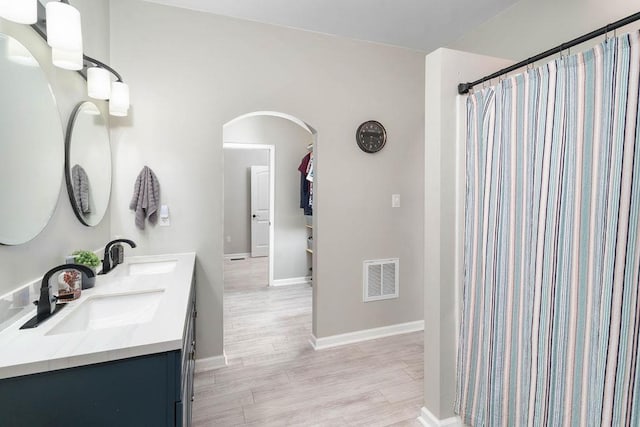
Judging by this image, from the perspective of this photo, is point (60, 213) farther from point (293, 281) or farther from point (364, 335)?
point (293, 281)

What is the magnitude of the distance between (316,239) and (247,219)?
429 centimetres

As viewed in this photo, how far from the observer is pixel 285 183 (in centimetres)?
499

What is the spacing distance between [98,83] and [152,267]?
3.95 ft

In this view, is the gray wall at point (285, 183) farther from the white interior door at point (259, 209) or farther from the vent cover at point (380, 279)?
the vent cover at point (380, 279)

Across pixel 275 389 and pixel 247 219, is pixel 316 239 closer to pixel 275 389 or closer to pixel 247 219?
pixel 275 389

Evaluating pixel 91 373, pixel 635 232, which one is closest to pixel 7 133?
pixel 91 373

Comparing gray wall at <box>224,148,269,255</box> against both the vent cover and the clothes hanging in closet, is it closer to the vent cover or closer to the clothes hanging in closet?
the clothes hanging in closet

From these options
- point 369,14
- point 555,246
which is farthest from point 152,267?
point 369,14

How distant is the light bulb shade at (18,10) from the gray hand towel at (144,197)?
1.34 m

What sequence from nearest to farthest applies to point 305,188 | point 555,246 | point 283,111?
point 555,246
point 283,111
point 305,188

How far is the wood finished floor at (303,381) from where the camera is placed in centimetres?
198

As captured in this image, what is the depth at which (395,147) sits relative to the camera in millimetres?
3119

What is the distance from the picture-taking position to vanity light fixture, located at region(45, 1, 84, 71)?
122 centimetres

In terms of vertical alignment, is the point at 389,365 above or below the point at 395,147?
below
